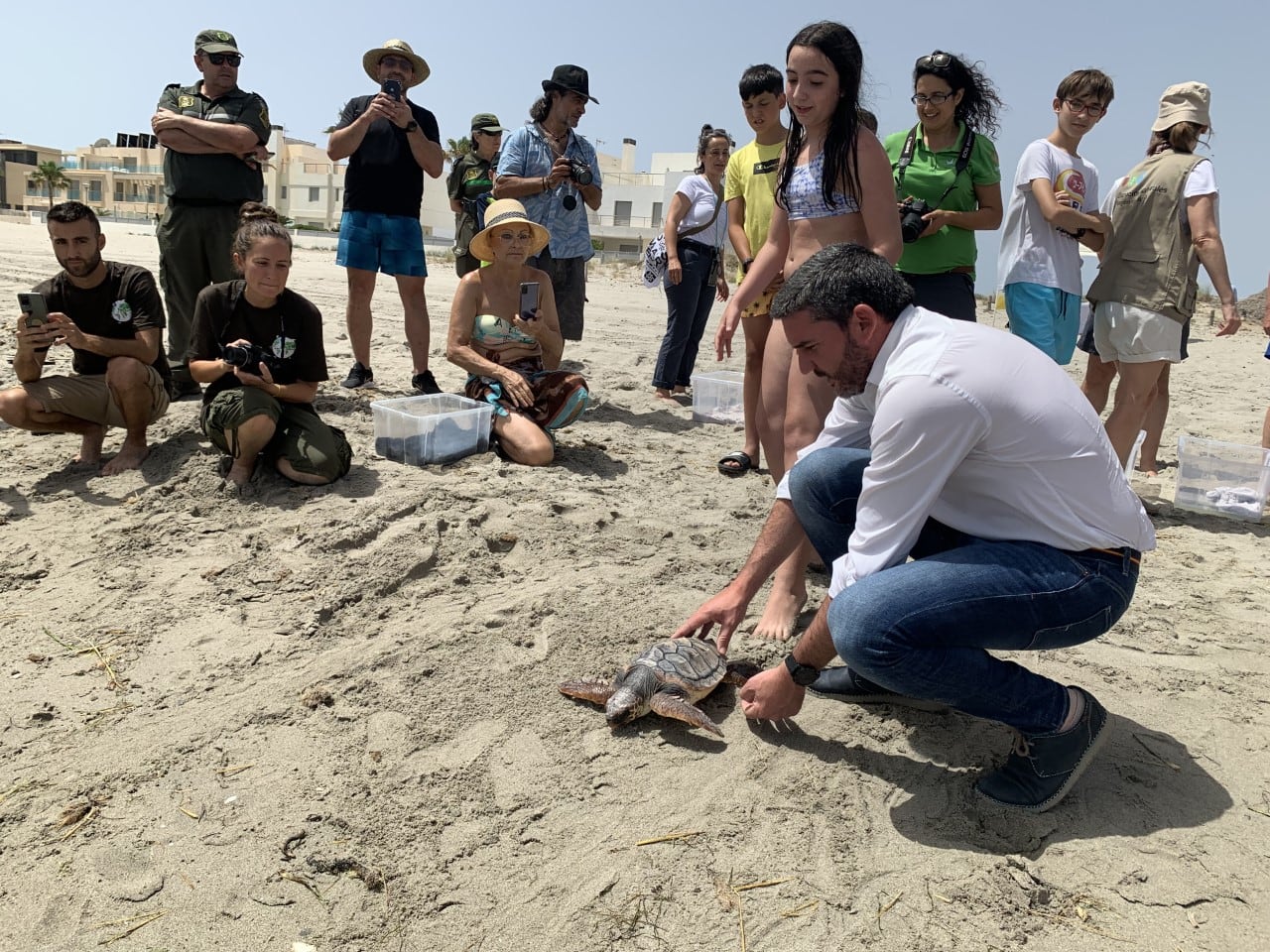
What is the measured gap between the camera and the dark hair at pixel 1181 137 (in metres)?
4.06

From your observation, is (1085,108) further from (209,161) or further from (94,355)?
(94,355)

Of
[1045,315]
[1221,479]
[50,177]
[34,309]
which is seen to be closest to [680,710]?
[1045,315]

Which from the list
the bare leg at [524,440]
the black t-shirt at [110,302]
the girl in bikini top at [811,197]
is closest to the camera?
the girl in bikini top at [811,197]

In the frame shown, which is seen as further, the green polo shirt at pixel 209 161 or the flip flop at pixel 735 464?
the green polo shirt at pixel 209 161

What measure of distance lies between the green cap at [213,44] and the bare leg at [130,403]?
1716 millimetres

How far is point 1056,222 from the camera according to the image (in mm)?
3953

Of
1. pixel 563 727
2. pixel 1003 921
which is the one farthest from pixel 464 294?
pixel 1003 921

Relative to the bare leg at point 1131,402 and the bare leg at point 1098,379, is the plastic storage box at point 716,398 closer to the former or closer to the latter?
the bare leg at point 1098,379

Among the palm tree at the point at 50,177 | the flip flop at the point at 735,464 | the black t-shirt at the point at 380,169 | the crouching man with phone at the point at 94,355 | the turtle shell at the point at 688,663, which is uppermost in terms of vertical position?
the palm tree at the point at 50,177

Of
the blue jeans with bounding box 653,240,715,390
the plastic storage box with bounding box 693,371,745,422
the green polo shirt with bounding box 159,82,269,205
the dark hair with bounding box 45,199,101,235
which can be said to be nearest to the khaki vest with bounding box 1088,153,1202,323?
the plastic storage box with bounding box 693,371,745,422

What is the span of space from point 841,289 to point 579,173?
12.0 ft

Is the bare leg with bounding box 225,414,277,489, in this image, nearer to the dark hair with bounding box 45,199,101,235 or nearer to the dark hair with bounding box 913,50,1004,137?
the dark hair with bounding box 45,199,101,235

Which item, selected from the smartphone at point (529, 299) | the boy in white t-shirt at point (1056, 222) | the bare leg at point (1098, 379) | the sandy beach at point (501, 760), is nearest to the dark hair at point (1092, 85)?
the boy in white t-shirt at point (1056, 222)

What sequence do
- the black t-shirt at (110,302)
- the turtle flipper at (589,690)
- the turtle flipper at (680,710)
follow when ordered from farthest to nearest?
the black t-shirt at (110,302) < the turtle flipper at (589,690) < the turtle flipper at (680,710)
